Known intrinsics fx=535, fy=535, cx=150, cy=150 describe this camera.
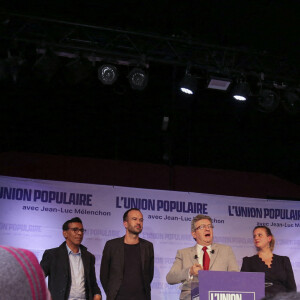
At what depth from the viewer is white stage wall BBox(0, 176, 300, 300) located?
6.48 meters

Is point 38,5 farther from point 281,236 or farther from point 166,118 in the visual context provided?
point 281,236

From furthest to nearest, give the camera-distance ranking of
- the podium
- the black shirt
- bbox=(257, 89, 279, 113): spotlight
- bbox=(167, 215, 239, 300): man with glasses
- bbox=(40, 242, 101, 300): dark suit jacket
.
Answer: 1. bbox=(257, 89, 279, 113): spotlight
2. the black shirt
3. bbox=(167, 215, 239, 300): man with glasses
4. bbox=(40, 242, 101, 300): dark suit jacket
5. the podium

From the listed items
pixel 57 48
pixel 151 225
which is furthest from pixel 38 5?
pixel 151 225

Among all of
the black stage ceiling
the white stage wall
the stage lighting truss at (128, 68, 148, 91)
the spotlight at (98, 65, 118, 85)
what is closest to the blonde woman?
the white stage wall

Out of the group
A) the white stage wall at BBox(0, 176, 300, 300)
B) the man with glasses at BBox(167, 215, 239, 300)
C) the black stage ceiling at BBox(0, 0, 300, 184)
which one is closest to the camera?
the black stage ceiling at BBox(0, 0, 300, 184)

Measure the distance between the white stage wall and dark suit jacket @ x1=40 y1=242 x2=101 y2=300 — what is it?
12 centimetres

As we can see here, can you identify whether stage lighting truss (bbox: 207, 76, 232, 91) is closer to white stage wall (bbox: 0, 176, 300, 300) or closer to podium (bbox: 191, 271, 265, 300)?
white stage wall (bbox: 0, 176, 300, 300)

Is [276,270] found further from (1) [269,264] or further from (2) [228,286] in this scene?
(2) [228,286]

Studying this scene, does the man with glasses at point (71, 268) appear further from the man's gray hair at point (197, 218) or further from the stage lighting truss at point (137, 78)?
the stage lighting truss at point (137, 78)

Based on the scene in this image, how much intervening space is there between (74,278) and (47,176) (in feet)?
5.03

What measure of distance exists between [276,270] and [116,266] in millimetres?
2009

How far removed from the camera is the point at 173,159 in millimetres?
7820

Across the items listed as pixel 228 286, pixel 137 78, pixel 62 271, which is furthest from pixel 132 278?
pixel 228 286

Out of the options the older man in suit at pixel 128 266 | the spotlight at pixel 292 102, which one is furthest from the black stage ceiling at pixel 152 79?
the older man in suit at pixel 128 266
